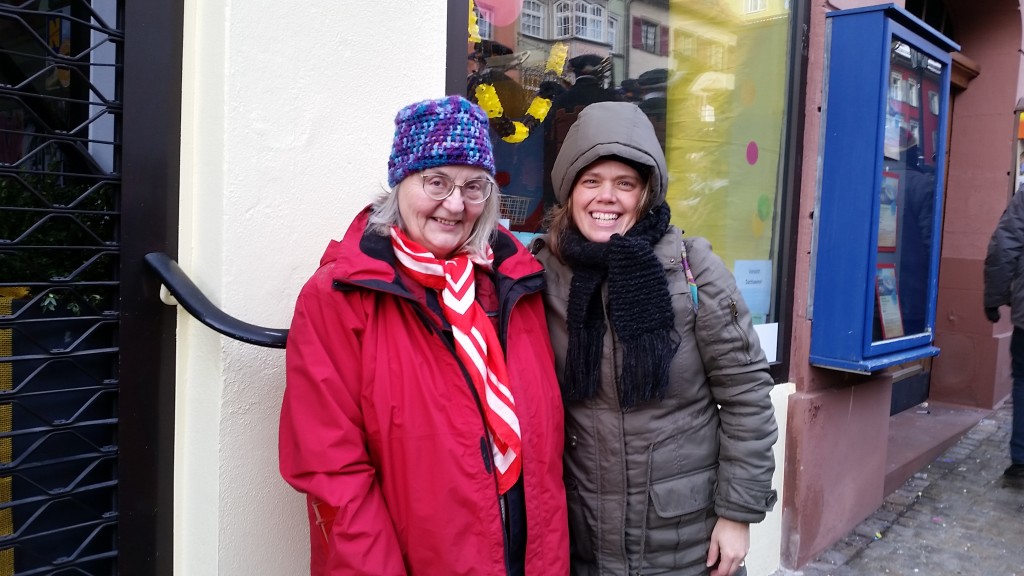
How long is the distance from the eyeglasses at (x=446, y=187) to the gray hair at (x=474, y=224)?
0.05 m

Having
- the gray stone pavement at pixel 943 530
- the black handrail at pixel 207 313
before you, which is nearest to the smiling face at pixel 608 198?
the black handrail at pixel 207 313

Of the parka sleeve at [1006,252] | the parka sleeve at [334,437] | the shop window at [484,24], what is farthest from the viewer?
the parka sleeve at [1006,252]

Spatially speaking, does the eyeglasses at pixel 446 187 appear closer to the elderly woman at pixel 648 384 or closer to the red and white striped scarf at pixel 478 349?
the red and white striped scarf at pixel 478 349

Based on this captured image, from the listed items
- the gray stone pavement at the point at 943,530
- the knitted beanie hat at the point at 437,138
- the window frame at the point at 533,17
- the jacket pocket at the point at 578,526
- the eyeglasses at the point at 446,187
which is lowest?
the gray stone pavement at the point at 943,530

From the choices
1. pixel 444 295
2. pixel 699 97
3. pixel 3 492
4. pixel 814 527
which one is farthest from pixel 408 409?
pixel 814 527

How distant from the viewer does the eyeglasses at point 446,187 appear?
1.74m

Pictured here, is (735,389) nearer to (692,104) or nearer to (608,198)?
(608,198)

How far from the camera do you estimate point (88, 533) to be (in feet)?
6.24

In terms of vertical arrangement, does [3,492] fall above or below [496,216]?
below

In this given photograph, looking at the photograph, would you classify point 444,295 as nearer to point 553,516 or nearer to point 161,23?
point 553,516

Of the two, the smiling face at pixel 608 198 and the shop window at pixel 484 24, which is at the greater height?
the shop window at pixel 484 24

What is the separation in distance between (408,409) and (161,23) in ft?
3.78

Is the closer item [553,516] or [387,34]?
[553,516]

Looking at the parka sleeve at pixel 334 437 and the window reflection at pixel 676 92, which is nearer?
the parka sleeve at pixel 334 437
